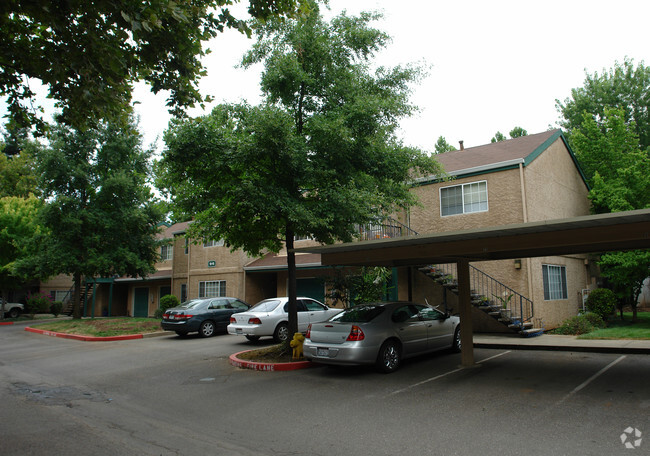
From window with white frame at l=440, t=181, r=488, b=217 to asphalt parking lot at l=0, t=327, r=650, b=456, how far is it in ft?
21.5

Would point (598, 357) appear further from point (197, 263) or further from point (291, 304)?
point (197, 263)

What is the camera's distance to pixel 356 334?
9023 millimetres

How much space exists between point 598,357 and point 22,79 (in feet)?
45.4

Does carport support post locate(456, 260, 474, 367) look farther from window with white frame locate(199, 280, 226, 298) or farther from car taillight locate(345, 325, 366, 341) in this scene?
window with white frame locate(199, 280, 226, 298)

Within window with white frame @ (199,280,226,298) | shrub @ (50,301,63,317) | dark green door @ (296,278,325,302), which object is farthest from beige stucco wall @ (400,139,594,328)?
shrub @ (50,301,63,317)

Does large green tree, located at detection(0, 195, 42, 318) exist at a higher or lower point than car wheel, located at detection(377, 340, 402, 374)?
higher

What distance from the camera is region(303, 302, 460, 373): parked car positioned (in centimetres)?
902

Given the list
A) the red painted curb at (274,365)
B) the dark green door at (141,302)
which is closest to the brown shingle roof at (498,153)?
the red painted curb at (274,365)

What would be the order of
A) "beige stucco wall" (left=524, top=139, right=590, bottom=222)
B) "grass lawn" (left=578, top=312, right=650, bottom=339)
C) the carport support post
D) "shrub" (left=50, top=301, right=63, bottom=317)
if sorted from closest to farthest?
the carport support post
"grass lawn" (left=578, top=312, right=650, bottom=339)
"beige stucco wall" (left=524, top=139, right=590, bottom=222)
"shrub" (left=50, top=301, right=63, bottom=317)

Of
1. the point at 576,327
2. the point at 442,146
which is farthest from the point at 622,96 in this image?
the point at 576,327

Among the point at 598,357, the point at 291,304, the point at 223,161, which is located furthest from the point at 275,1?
the point at 598,357

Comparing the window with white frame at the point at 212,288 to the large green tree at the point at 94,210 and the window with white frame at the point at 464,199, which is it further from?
the window with white frame at the point at 464,199

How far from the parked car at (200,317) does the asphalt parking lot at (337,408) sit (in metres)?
5.18

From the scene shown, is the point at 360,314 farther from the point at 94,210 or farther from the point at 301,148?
the point at 94,210
